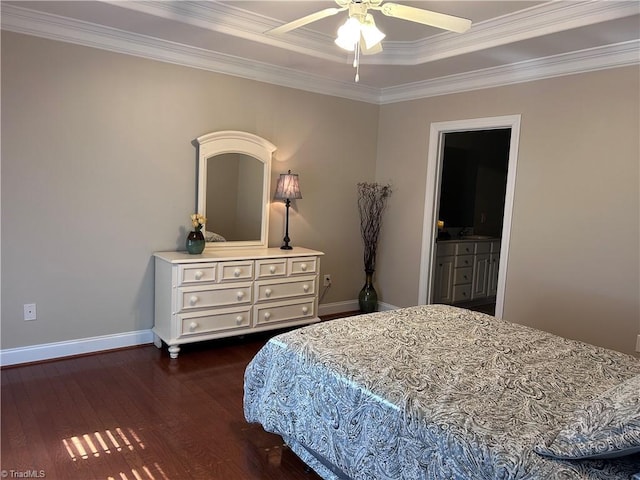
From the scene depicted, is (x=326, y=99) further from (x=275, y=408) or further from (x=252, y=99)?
(x=275, y=408)

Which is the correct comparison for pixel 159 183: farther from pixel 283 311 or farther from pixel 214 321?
pixel 283 311

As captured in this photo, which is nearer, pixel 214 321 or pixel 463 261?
pixel 214 321

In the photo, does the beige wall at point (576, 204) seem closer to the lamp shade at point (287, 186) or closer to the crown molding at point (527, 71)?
the crown molding at point (527, 71)

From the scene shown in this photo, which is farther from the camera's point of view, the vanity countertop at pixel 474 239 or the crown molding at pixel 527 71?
the vanity countertop at pixel 474 239

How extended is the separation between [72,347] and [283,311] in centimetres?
169

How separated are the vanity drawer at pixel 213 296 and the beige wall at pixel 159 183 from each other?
493 millimetres

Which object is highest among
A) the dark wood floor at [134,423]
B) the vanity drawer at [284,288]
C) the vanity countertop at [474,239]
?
the vanity countertop at [474,239]

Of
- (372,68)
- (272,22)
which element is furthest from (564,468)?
(372,68)

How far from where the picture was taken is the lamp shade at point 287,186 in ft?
14.0

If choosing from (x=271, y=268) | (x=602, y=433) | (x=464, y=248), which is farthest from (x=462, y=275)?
(x=602, y=433)

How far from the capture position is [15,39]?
3.09 metres

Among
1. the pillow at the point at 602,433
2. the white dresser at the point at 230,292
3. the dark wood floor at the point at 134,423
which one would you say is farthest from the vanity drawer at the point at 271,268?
the pillow at the point at 602,433

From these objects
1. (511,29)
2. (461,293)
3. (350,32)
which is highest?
(511,29)

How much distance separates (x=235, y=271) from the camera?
12.3ft
